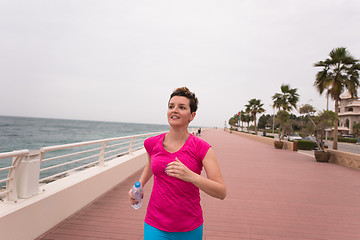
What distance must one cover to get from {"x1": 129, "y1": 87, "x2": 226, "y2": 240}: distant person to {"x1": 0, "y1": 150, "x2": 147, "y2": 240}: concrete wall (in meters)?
2.09

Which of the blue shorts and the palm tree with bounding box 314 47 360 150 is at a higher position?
the palm tree with bounding box 314 47 360 150

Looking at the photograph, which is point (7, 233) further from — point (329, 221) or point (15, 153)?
point (329, 221)

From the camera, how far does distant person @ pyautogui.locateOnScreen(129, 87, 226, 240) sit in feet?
4.61

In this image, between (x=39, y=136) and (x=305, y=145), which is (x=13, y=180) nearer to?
(x=305, y=145)

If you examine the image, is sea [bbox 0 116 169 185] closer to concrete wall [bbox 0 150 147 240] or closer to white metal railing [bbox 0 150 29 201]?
concrete wall [bbox 0 150 147 240]

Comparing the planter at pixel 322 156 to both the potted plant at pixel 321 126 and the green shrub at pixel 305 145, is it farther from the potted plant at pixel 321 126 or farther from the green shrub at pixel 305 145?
the green shrub at pixel 305 145

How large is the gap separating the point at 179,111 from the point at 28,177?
2.61m

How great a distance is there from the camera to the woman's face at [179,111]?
4.91 feet

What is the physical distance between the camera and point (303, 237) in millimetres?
3545

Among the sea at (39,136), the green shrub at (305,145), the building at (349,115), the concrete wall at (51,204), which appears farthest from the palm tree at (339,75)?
the building at (349,115)

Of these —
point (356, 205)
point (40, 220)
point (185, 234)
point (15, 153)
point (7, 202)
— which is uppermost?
point (15, 153)

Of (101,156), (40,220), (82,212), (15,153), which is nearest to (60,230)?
(40,220)

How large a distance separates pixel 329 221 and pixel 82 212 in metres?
4.46

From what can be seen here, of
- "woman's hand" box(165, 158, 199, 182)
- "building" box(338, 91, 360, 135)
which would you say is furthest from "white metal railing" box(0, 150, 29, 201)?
"building" box(338, 91, 360, 135)
